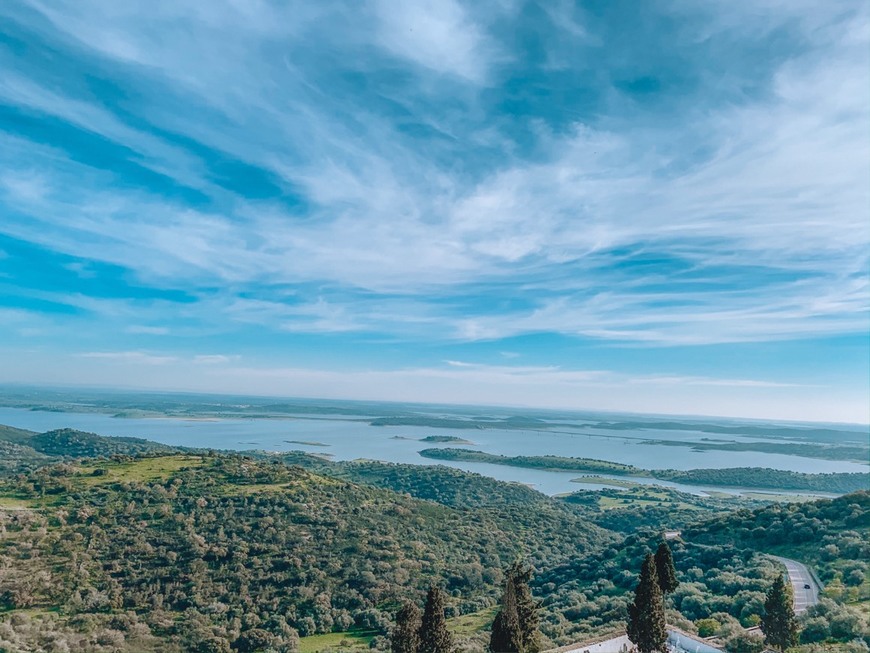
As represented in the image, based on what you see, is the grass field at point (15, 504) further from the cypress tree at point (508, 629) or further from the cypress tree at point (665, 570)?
the cypress tree at point (665, 570)

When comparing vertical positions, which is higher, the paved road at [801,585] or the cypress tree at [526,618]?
the cypress tree at [526,618]

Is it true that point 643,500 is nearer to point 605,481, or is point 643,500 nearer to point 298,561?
point 605,481

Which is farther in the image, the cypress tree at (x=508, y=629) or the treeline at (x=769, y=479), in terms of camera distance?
the treeline at (x=769, y=479)

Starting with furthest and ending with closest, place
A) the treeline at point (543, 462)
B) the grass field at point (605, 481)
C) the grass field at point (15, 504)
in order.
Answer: the treeline at point (543, 462)
the grass field at point (605, 481)
the grass field at point (15, 504)

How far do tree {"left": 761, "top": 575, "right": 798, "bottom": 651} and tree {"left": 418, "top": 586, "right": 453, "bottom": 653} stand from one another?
13183 mm

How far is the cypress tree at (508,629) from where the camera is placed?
19.3 meters

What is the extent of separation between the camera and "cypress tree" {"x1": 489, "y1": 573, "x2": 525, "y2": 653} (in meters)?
19.3

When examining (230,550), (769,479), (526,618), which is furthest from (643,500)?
(526,618)

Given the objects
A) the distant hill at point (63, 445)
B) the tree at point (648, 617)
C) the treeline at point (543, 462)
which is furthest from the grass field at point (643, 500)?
the distant hill at point (63, 445)

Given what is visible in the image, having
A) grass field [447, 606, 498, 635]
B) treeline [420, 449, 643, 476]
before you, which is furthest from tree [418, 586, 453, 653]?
treeline [420, 449, 643, 476]

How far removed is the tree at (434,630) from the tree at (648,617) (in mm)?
7401

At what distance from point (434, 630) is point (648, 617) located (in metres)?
8.31

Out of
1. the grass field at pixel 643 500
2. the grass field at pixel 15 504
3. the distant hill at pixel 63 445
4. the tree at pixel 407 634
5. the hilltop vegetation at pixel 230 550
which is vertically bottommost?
the grass field at pixel 643 500

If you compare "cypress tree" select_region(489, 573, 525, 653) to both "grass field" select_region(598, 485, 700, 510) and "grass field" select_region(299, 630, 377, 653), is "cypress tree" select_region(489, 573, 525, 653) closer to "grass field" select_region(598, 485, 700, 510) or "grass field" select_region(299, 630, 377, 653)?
"grass field" select_region(299, 630, 377, 653)
